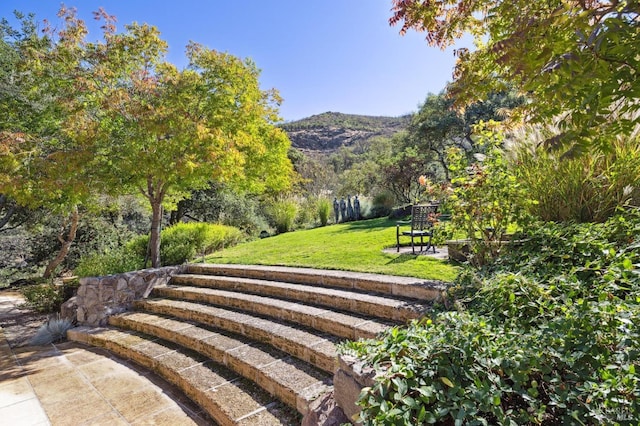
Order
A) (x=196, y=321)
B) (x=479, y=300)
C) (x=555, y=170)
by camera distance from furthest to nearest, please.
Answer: (x=196, y=321) < (x=555, y=170) < (x=479, y=300)

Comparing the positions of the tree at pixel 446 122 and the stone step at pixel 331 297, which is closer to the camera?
the stone step at pixel 331 297

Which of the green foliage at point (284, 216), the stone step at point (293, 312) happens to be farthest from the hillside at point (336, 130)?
the stone step at point (293, 312)

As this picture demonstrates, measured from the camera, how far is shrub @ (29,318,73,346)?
202 inches

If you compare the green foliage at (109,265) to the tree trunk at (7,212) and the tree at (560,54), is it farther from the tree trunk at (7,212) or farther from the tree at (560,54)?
the tree at (560,54)

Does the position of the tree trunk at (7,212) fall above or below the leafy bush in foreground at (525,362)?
above

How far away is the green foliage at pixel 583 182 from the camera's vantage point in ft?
9.79

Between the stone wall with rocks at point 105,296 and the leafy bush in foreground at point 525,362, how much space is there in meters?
5.31

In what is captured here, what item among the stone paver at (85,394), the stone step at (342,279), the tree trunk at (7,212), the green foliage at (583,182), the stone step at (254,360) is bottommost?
the stone paver at (85,394)

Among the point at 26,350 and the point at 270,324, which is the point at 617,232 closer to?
the point at 270,324

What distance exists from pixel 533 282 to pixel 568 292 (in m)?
0.17

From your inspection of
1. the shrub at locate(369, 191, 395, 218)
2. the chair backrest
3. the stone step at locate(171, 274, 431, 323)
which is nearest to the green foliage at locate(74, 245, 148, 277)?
the stone step at locate(171, 274, 431, 323)

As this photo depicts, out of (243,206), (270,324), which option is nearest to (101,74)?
(270,324)

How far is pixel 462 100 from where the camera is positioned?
3723mm

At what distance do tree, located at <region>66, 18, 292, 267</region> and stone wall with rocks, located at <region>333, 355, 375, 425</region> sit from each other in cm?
437
